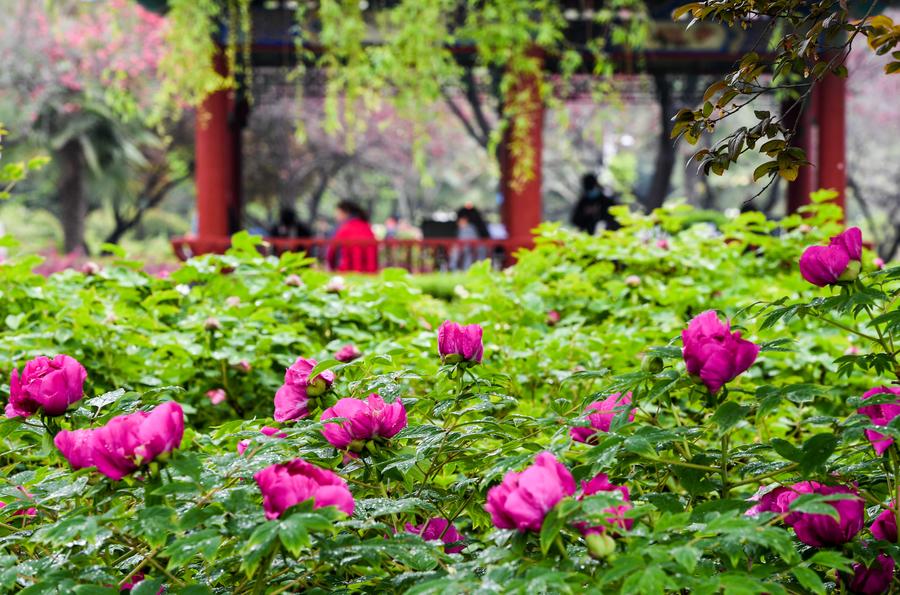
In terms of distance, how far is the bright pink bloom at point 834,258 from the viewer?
149cm

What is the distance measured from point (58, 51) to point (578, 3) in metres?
14.9

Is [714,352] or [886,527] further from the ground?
[714,352]

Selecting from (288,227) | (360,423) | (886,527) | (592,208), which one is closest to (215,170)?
(288,227)

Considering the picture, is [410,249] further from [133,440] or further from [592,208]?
[133,440]

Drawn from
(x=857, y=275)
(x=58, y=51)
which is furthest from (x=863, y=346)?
(x=58, y=51)

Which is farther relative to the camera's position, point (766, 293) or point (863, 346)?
point (766, 293)

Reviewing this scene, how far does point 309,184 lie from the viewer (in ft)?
95.9

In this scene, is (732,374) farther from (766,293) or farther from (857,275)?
(766,293)

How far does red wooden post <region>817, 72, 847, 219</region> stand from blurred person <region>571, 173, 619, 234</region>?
277cm

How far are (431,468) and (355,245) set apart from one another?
10.2m

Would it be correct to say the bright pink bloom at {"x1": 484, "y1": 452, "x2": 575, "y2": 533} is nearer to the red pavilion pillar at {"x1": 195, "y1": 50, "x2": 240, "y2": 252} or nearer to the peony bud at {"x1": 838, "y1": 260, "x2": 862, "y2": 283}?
the peony bud at {"x1": 838, "y1": 260, "x2": 862, "y2": 283}

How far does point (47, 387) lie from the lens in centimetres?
149

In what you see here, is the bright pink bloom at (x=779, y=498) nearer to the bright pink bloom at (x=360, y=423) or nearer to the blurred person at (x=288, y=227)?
the bright pink bloom at (x=360, y=423)

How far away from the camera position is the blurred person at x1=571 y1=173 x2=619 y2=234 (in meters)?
12.6
